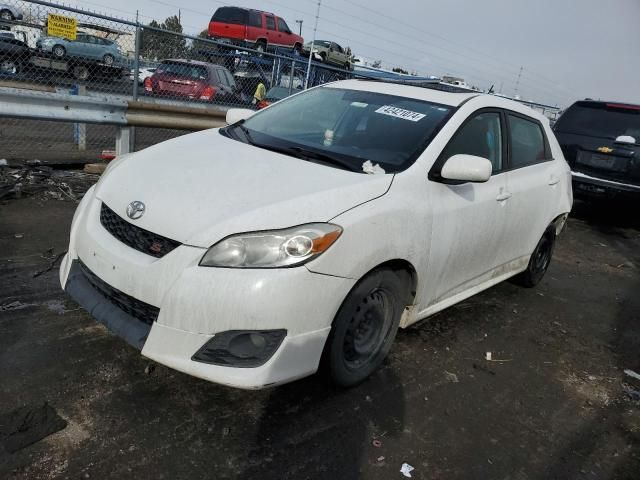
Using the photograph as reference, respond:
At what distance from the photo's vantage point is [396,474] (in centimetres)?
236

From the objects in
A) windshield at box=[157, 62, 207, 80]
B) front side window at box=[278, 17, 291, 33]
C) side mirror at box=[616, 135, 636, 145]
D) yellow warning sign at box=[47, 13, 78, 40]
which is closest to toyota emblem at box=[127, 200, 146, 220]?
yellow warning sign at box=[47, 13, 78, 40]

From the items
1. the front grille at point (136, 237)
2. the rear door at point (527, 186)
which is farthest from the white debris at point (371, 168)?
the rear door at point (527, 186)

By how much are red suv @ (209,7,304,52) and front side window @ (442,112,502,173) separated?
17937mm

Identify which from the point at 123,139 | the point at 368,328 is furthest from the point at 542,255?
the point at 123,139

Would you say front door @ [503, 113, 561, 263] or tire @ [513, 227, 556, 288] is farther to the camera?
tire @ [513, 227, 556, 288]

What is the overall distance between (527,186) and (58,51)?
21.4 feet

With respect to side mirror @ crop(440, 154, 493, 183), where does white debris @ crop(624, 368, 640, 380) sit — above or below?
below

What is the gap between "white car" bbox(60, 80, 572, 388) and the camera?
7.63ft

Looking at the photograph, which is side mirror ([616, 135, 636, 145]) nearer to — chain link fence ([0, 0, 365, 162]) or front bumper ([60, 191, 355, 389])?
chain link fence ([0, 0, 365, 162])

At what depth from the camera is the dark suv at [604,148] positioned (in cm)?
747

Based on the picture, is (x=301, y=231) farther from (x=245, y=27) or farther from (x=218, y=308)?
(x=245, y=27)

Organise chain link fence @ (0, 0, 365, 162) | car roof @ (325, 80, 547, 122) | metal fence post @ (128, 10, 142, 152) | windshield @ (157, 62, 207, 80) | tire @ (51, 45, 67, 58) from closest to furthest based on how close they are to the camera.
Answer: car roof @ (325, 80, 547, 122) < chain link fence @ (0, 0, 365, 162) < metal fence post @ (128, 10, 142, 152) < tire @ (51, 45, 67, 58) < windshield @ (157, 62, 207, 80)

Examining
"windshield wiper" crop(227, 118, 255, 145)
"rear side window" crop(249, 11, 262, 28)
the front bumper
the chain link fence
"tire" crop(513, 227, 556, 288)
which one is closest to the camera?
the front bumper

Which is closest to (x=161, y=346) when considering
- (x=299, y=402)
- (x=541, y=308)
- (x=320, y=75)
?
(x=299, y=402)
